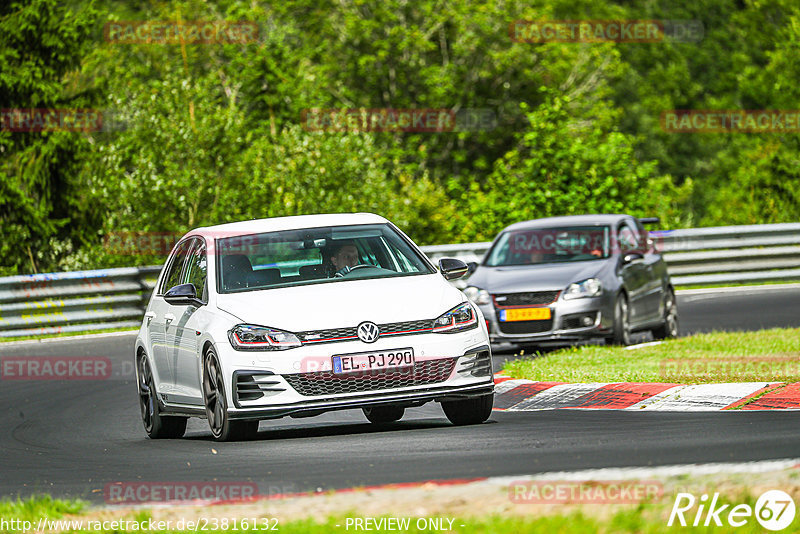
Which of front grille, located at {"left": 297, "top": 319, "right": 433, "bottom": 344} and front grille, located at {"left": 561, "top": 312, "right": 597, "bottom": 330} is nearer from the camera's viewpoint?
front grille, located at {"left": 297, "top": 319, "right": 433, "bottom": 344}

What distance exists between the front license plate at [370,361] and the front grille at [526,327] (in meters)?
7.39

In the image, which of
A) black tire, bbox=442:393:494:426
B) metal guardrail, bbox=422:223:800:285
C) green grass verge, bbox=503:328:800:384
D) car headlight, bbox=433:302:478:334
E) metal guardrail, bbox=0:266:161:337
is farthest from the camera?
metal guardrail, bbox=422:223:800:285

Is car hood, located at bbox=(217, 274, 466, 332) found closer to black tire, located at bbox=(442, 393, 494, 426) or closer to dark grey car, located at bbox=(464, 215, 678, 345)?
black tire, located at bbox=(442, 393, 494, 426)

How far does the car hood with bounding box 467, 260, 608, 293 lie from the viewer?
682 inches

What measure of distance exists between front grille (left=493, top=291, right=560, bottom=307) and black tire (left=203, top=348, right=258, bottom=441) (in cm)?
716

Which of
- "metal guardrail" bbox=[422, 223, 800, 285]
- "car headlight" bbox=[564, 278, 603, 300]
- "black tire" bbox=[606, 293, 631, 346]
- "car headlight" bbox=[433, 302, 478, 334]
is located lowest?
"metal guardrail" bbox=[422, 223, 800, 285]

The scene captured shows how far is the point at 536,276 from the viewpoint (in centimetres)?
1755

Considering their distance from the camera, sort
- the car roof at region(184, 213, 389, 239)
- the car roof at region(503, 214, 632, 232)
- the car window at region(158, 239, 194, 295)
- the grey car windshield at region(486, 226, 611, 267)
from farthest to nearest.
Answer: the car roof at region(503, 214, 632, 232)
the grey car windshield at region(486, 226, 611, 267)
the car window at region(158, 239, 194, 295)
the car roof at region(184, 213, 389, 239)

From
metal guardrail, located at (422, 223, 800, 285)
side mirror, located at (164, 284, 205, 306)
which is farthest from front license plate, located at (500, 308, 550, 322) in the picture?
metal guardrail, located at (422, 223, 800, 285)

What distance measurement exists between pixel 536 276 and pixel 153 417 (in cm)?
676

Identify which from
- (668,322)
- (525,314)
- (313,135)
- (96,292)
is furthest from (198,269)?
(313,135)

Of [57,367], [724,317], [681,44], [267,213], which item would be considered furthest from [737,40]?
[57,367]

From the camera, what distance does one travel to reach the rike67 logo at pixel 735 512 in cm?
593

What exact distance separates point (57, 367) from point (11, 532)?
1189cm
